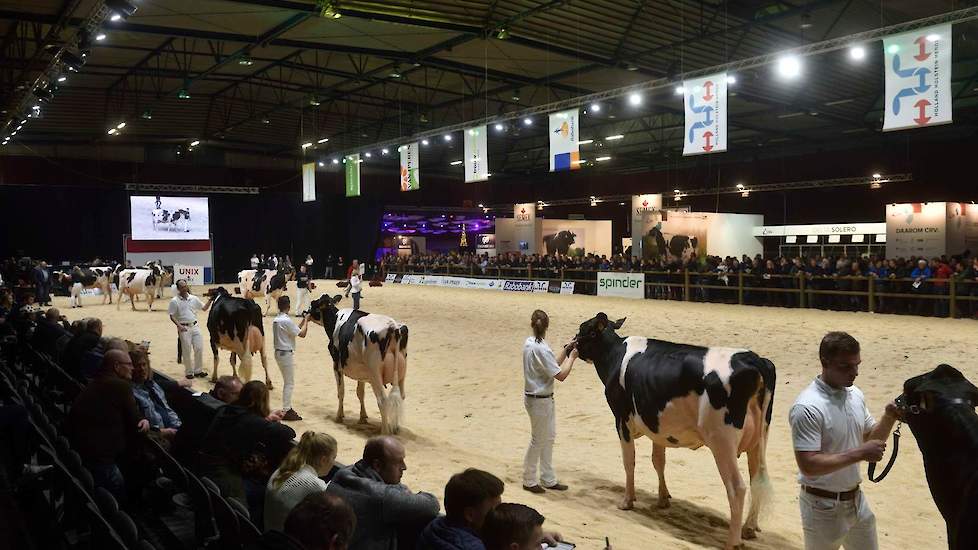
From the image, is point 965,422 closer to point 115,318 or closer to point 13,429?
point 13,429

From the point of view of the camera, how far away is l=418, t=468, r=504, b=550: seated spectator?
2.62 meters

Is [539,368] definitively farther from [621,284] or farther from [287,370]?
[621,284]

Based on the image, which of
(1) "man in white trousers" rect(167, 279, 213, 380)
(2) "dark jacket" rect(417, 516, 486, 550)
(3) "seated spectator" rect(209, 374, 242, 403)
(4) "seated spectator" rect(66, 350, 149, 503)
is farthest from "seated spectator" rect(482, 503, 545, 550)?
(1) "man in white trousers" rect(167, 279, 213, 380)

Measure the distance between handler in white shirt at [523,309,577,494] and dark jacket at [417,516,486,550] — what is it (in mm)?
3210

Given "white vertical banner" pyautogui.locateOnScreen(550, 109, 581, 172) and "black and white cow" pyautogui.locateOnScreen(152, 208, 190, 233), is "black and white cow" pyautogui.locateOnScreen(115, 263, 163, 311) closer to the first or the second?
"black and white cow" pyautogui.locateOnScreen(152, 208, 190, 233)

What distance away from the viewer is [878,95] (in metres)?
21.3

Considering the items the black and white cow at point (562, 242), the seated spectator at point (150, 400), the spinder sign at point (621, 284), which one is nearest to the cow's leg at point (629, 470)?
the seated spectator at point (150, 400)

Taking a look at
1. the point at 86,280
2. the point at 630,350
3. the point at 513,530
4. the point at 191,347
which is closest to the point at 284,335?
the point at 191,347

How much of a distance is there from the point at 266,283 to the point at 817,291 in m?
15.9

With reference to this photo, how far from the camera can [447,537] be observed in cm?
260

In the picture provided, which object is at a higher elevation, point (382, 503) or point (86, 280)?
point (86, 280)

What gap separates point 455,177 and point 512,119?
23.5m

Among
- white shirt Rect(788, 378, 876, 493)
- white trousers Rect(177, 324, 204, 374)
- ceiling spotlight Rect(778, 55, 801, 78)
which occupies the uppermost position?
ceiling spotlight Rect(778, 55, 801, 78)

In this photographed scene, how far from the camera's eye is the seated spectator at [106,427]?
4266 millimetres
